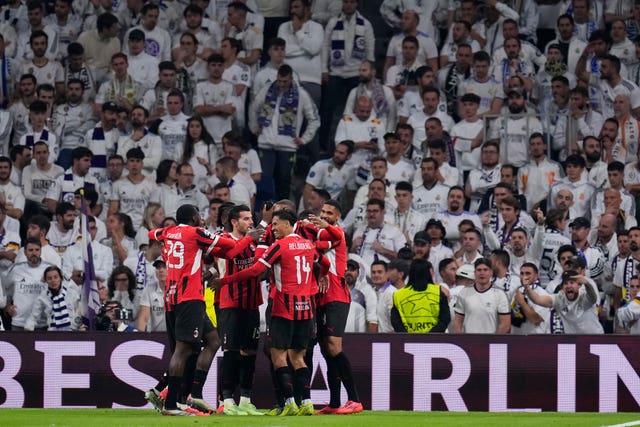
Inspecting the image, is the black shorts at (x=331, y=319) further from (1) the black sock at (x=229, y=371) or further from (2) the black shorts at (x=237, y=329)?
(1) the black sock at (x=229, y=371)

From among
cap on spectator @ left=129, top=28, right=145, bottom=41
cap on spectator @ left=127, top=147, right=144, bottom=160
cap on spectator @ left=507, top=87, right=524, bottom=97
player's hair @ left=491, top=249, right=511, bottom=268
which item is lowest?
player's hair @ left=491, top=249, right=511, bottom=268

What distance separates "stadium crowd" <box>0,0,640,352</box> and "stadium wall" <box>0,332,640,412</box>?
0.56m

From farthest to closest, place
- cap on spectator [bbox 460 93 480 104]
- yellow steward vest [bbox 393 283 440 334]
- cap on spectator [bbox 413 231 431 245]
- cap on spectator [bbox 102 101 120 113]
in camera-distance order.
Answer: cap on spectator [bbox 102 101 120 113] → cap on spectator [bbox 460 93 480 104] → cap on spectator [bbox 413 231 431 245] → yellow steward vest [bbox 393 283 440 334]

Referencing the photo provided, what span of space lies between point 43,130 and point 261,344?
22.7 feet

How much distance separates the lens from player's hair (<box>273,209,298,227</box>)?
47.4 feet

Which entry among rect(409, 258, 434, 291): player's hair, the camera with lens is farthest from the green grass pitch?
the camera with lens

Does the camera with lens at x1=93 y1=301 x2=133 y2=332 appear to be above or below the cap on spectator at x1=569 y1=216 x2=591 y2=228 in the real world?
below

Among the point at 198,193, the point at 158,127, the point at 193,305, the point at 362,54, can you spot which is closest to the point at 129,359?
the point at 193,305

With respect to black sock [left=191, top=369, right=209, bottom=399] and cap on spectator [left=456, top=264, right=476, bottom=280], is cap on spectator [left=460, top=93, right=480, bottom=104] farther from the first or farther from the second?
black sock [left=191, top=369, right=209, bottom=399]

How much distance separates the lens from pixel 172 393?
1436cm

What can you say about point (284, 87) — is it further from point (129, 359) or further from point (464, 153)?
point (129, 359)

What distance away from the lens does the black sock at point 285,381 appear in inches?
562

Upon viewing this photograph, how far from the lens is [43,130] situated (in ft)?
73.7

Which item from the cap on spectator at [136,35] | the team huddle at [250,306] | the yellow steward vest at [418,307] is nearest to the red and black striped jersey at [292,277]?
the team huddle at [250,306]
